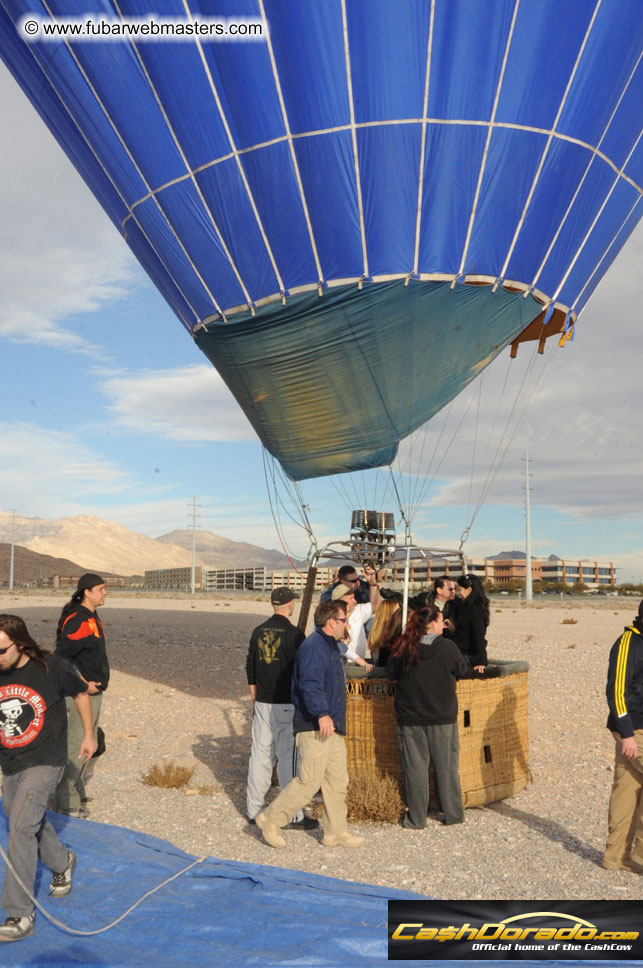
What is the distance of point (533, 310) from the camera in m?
9.39

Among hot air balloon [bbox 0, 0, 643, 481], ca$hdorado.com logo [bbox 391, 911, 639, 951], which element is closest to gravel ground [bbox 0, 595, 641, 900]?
ca$hdorado.com logo [bbox 391, 911, 639, 951]

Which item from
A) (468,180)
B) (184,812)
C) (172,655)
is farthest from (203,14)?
(172,655)

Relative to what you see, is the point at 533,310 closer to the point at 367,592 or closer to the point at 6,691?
the point at 367,592

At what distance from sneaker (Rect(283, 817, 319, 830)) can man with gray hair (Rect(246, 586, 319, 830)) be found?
5 cm

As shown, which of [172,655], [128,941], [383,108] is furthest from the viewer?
[172,655]

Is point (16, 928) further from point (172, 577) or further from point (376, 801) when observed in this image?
point (172, 577)

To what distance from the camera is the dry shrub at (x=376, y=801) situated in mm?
7336

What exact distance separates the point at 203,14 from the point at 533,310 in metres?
4.46

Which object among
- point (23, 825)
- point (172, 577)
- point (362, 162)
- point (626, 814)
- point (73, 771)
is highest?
point (362, 162)

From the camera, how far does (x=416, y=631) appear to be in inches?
289

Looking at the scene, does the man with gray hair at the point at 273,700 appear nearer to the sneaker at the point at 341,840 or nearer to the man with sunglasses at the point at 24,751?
the sneaker at the point at 341,840

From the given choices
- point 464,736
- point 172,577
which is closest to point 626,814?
point 464,736

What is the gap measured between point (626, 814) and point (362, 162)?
6.14 meters

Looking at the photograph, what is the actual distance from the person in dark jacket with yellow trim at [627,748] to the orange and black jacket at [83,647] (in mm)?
4028
